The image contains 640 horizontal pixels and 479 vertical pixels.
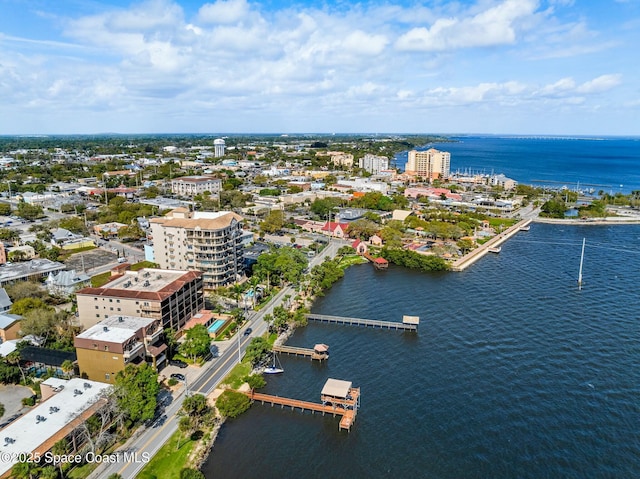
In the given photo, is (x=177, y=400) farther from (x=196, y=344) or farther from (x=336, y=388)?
(x=336, y=388)

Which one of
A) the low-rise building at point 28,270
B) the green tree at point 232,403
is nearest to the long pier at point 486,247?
the green tree at point 232,403

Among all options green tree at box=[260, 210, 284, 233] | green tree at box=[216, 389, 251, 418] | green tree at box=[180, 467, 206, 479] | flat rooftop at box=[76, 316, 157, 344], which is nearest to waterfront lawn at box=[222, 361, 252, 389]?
green tree at box=[216, 389, 251, 418]

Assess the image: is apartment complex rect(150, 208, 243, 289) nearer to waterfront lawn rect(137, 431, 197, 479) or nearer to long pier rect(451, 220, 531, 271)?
waterfront lawn rect(137, 431, 197, 479)

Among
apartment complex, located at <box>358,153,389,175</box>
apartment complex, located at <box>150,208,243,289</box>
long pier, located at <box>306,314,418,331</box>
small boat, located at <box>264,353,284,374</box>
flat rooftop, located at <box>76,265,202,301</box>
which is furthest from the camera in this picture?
apartment complex, located at <box>358,153,389,175</box>

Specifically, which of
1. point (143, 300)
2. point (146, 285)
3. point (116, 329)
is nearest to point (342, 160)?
point (146, 285)

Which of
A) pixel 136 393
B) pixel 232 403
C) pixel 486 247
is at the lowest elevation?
pixel 232 403

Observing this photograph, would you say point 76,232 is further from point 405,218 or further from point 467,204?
point 467,204
